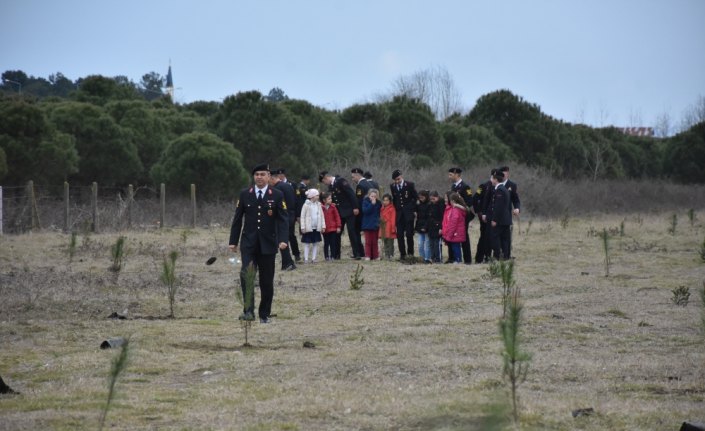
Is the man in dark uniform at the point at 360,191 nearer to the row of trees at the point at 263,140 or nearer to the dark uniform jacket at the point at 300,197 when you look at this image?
the dark uniform jacket at the point at 300,197

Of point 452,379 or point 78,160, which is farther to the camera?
point 78,160

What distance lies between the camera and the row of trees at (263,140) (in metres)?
35.9

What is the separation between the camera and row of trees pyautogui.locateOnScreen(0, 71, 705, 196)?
35906 mm

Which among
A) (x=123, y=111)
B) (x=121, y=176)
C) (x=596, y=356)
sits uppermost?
(x=123, y=111)

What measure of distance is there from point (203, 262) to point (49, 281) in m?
5.23

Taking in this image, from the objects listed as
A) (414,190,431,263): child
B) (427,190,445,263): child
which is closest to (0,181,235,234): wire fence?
(414,190,431,263): child

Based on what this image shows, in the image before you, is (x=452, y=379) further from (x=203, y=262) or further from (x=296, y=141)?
(x=296, y=141)

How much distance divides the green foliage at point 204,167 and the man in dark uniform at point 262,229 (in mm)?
A: 24016

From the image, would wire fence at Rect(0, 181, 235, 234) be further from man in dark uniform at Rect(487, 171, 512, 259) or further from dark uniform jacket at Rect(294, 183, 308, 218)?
man in dark uniform at Rect(487, 171, 512, 259)

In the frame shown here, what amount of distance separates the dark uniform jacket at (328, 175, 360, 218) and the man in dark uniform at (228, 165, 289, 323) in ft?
31.6

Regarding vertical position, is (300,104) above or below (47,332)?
above

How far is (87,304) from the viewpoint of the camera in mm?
15578

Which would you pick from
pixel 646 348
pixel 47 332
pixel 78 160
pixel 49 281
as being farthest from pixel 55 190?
pixel 646 348

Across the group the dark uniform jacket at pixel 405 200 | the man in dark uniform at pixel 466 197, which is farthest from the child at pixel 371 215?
the man in dark uniform at pixel 466 197
